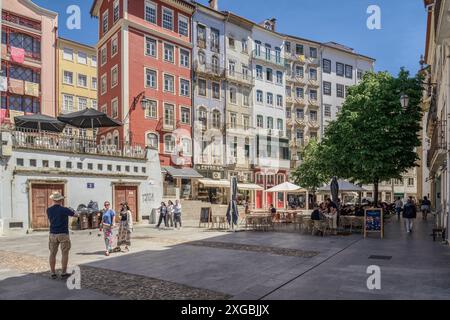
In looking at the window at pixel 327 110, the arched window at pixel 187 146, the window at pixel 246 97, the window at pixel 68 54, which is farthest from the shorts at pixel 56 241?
the window at pixel 327 110

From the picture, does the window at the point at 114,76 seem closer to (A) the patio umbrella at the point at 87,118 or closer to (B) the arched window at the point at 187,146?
(B) the arched window at the point at 187,146

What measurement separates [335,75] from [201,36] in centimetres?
2441

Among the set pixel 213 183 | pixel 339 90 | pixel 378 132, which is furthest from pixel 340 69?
pixel 378 132

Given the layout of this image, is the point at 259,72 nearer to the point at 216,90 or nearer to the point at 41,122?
the point at 216,90

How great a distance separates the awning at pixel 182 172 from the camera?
34375mm

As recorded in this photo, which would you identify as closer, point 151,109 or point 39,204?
point 39,204

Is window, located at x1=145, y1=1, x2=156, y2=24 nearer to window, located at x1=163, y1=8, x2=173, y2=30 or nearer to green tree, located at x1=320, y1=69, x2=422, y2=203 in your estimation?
window, located at x1=163, y1=8, x2=173, y2=30

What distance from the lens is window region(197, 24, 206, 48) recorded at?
40500mm

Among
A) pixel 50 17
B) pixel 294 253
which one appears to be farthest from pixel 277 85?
pixel 294 253

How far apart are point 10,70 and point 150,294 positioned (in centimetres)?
3426

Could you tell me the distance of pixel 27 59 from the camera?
36.0 metres

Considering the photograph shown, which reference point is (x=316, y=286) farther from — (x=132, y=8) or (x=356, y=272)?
(x=132, y=8)

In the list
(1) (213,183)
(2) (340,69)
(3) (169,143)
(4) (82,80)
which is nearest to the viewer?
(3) (169,143)

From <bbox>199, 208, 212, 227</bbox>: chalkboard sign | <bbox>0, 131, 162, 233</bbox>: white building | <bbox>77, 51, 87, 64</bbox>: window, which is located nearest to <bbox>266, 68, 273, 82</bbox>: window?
<bbox>77, 51, 87, 64</bbox>: window
